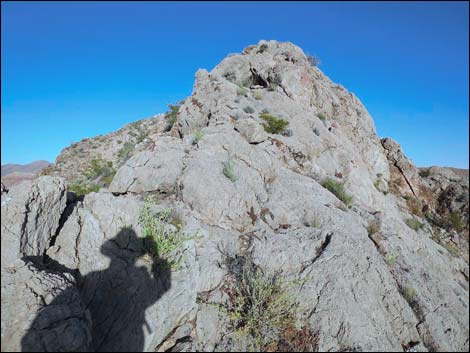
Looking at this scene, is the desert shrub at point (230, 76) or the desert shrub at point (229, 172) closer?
the desert shrub at point (229, 172)

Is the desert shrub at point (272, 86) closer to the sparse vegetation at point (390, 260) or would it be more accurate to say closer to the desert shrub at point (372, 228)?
the desert shrub at point (372, 228)

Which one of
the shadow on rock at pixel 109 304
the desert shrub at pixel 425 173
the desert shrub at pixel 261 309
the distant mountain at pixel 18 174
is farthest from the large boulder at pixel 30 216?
the desert shrub at pixel 425 173

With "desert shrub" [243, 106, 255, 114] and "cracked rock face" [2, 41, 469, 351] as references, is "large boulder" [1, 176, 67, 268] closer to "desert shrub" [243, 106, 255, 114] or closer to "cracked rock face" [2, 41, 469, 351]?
"cracked rock face" [2, 41, 469, 351]

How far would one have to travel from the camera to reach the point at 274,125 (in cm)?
1347

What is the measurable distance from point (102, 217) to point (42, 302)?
2397mm

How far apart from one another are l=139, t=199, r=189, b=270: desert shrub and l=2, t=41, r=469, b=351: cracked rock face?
11cm

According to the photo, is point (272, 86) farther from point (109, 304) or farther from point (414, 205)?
point (109, 304)

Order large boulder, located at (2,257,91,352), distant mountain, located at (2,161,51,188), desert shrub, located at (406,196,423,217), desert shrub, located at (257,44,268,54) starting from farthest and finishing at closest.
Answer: desert shrub, located at (257,44,268,54)
desert shrub, located at (406,196,423,217)
distant mountain, located at (2,161,51,188)
large boulder, located at (2,257,91,352)

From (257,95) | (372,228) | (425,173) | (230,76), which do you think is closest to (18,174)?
(257,95)

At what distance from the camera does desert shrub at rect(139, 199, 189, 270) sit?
5.69 metres

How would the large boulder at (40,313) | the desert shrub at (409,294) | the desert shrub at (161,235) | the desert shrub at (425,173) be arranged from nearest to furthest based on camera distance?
the large boulder at (40,313) < the desert shrub at (161,235) < the desert shrub at (409,294) < the desert shrub at (425,173)

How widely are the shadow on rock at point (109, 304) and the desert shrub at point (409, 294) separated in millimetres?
5896

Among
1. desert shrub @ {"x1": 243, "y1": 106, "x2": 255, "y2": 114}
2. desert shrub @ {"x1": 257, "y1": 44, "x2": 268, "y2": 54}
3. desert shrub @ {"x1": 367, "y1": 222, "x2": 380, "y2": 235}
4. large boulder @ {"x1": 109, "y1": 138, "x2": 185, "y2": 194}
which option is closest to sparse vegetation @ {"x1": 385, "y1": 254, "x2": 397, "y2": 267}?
desert shrub @ {"x1": 367, "y1": 222, "x2": 380, "y2": 235}

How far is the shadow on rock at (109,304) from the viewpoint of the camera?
3.81m
